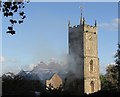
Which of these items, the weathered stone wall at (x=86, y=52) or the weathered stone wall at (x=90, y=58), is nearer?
the weathered stone wall at (x=90, y=58)

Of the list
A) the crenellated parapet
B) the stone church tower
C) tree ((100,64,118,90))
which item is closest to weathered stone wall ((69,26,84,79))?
the stone church tower

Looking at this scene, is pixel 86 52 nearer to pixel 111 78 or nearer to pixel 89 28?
pixel 89 28

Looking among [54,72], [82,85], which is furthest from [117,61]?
[54,72]

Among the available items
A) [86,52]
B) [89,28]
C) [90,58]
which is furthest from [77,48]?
[89,28]

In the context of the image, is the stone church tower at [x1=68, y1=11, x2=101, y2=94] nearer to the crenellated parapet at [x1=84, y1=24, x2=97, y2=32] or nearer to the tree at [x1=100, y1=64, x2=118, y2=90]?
the crenellated parapet at [x1=84, y1=24, x2=97, y2=32]

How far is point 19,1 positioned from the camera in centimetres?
1062

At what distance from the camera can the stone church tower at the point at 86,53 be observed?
6956 centimetres

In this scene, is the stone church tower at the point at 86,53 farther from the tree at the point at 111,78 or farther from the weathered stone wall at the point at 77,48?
the tree at the point at 111,78

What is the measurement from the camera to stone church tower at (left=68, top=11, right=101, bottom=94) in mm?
69562

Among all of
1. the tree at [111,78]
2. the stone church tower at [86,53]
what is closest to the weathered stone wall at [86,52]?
the stone church tower at [86,53]

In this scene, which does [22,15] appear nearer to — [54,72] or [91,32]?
[91,32]

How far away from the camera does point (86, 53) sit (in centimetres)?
7031

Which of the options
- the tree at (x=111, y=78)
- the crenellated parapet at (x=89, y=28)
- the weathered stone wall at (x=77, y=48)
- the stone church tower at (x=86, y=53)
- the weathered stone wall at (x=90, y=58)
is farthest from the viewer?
the crenellated parapet at (x=89, y=28)

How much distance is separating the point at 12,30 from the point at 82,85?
5882 cm
